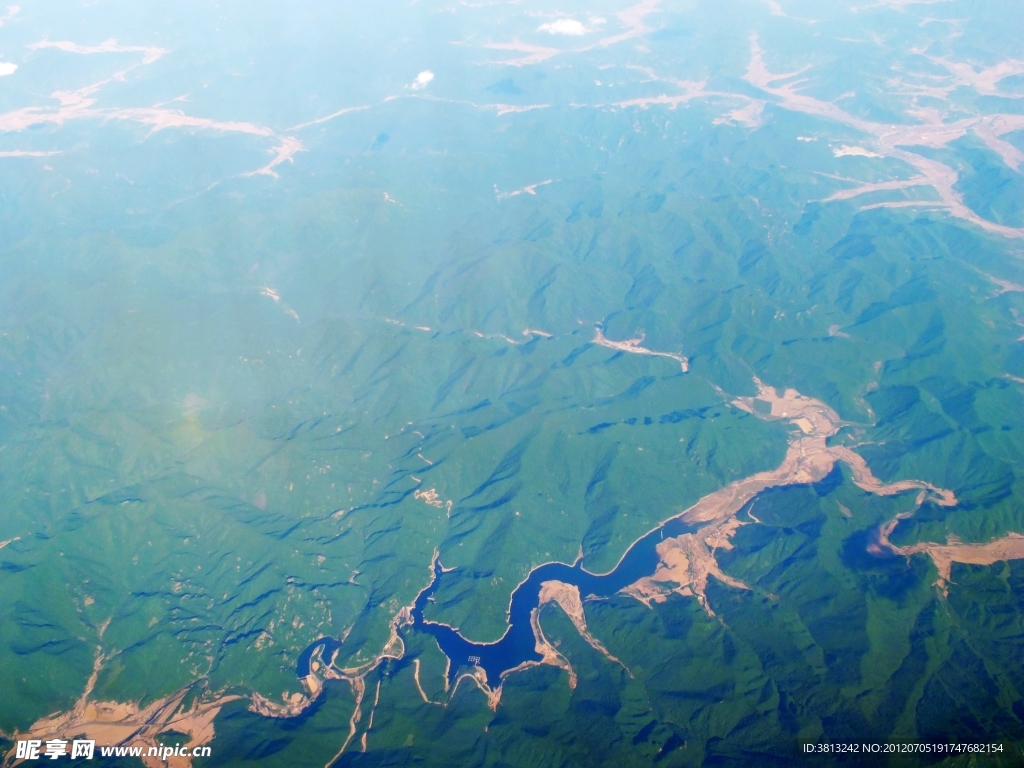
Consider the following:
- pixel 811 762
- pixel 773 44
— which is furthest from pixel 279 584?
pixel 773 44

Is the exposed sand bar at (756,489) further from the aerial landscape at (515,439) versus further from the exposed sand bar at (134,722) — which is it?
the exposed sand bar at (134,722)

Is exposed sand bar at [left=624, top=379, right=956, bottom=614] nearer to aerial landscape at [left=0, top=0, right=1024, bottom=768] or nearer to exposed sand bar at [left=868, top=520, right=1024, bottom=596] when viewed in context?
aerial landscape at [left=0, top=0, right=1024, bottom=768]

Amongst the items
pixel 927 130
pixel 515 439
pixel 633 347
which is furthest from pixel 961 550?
pixel 927 130

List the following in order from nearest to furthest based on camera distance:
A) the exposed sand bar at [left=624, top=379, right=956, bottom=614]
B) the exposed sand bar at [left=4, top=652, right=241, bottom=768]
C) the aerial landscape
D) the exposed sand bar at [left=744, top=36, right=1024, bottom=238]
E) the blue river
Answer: the exposed sand bar at [left=4, top=652, right=241, bottom=768] < the aerial landscape < the blue river < the exposed sand bar at [left=624, top=379, right=956, bottom=614] < the exposed sand bar at [left=744, top=36, right=1024, bottom=238]

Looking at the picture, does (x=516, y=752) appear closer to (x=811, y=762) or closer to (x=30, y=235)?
(x=811, y=762)

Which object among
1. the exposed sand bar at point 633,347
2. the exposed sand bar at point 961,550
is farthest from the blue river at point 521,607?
the exposed sand bar at point 633,347

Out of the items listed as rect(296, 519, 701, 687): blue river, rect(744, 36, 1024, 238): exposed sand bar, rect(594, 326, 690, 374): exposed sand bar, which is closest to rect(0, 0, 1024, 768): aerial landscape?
rect(296, 519, 701, 687): blue river

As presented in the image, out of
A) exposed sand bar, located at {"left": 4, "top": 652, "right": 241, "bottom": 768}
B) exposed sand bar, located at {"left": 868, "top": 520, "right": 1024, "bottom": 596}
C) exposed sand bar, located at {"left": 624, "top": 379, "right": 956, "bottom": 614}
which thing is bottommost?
exposed sand bar, located at {"left": 4, "top": 652, "right": 241, "bottom": 768}

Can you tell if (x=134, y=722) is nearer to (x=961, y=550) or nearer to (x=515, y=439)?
(x=515, y=439)
